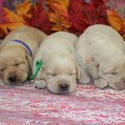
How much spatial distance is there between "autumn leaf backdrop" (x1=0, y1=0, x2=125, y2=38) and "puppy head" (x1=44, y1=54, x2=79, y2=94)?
1.66 metres

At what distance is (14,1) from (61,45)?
1.90 meters

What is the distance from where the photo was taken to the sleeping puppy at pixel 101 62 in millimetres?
2939

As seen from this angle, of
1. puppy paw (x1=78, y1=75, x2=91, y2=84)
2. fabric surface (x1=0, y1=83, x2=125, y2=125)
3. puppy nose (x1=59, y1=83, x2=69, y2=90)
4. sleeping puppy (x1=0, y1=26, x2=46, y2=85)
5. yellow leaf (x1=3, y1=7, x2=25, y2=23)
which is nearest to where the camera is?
fabric surface (x1=0, y1=83, x2=125, y2=125)

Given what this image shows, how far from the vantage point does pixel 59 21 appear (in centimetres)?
455

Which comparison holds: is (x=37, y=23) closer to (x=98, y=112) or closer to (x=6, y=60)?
(x=6, y=60)

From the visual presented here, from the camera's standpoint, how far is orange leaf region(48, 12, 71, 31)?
14.7 feet

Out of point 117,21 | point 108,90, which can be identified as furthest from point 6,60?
point 117,21

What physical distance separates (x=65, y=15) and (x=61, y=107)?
2.43 meters

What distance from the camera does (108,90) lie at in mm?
2953

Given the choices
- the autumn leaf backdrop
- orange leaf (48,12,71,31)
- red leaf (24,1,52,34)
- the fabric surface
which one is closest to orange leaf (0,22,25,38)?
the autumn leaf backdrop

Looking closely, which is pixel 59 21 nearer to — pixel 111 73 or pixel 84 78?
pixel 84 78

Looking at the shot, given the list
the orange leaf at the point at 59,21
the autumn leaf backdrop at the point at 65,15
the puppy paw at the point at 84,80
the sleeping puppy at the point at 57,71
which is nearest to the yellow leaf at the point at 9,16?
the autumn leaf backdrop at the point at 65,15

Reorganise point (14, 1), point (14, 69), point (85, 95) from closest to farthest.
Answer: point (85, 95)
point (14, 69)
point (14, 1)

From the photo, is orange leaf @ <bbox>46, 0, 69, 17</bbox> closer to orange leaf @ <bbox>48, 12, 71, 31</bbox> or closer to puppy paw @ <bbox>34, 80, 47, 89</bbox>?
orange leaf @ <bbox>48, 12, 71, 31</bbox>
